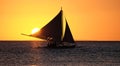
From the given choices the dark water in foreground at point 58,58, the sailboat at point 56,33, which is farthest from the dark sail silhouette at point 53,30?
the dark water in foreground at point 58,58

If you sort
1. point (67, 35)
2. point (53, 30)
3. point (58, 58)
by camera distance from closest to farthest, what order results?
point (58, 58) < point (67, 35) < point (53, 30)

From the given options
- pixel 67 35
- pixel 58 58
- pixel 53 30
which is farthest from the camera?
pixel 53 30

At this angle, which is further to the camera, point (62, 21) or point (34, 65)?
point (62, 21)

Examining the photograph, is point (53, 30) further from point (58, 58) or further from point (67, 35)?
point (58, 58)

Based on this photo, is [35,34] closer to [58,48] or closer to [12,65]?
[58,48]

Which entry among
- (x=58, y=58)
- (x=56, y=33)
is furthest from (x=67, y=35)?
(x=58, y=58)

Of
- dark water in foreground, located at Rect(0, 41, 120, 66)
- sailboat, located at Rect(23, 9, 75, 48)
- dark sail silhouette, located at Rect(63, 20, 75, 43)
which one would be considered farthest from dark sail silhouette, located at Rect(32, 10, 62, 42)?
dark water in foreground, located at Rect(0, 41, 120, 66)

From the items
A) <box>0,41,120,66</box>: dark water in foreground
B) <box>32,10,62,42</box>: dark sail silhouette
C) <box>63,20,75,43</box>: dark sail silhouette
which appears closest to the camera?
<box>0,41,120,66</box>: dark water in foreground

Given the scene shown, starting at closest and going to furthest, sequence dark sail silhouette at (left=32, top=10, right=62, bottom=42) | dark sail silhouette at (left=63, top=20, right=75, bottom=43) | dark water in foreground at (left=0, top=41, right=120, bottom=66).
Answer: dark water in foreground at (left=0, top=41, right=120, bottom=66) < dark sail silhouette at (left=63, top=20, right=75, bottom=43) < dark sail silhouette at (left=32, top=10, right=62, bottom=42)

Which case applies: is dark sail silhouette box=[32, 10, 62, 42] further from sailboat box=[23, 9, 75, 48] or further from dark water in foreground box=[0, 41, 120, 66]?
dark water in foreground box=[0, 41, 120, 66]

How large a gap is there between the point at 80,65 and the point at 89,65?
48.1 inches

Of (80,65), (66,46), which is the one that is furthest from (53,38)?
(80,65)

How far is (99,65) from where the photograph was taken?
56.3 m

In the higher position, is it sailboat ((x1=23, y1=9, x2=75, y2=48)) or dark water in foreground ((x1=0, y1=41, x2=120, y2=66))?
sailboat ((x1=23, y1=9, x2=75, y2=48))
